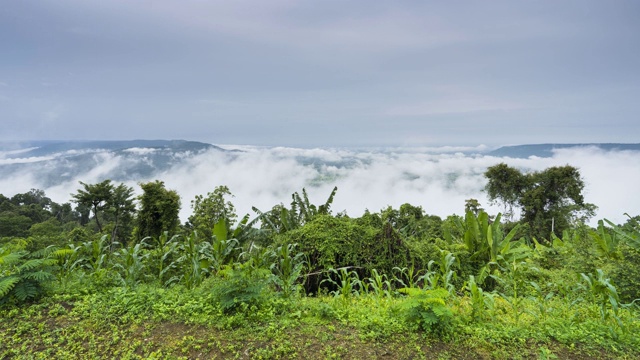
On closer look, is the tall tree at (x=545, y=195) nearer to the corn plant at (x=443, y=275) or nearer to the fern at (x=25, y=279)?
the corn plant at (x=443, y=275)

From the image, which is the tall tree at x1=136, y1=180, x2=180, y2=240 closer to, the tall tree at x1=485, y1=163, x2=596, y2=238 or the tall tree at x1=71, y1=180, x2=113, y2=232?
the tall tree at x1=71, y1=180, x2=113, y2=232

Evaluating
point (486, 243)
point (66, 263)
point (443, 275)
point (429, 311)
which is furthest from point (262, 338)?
point (486, 243)

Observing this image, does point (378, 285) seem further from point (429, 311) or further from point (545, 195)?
point (545, 195)

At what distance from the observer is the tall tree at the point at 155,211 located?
22375 millimetres

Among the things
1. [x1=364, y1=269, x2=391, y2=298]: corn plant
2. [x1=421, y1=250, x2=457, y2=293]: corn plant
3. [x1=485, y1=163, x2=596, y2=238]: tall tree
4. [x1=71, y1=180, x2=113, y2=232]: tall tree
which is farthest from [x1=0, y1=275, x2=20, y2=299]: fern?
[x1=485, y1=163, x2=596, y2=238]: tall tree

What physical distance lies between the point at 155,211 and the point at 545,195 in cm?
3204

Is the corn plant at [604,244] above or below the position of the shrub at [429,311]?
below

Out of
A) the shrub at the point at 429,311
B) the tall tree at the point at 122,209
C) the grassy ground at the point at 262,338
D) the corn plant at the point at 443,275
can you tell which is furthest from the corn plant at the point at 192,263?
the tall tree at the point at 122,209

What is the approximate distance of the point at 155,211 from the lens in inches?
881

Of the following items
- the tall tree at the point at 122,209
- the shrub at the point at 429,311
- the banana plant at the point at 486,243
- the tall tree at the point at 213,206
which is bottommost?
the tall tree at the point at 122,209

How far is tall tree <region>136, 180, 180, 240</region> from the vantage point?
22375 millimetres

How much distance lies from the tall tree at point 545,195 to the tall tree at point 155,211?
2903 cm

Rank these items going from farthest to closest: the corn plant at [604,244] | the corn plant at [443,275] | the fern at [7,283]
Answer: the corn plant at [604,244]
the corn plant at [443,275]
the fern at [7,283]

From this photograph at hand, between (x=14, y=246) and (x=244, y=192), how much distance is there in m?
182
